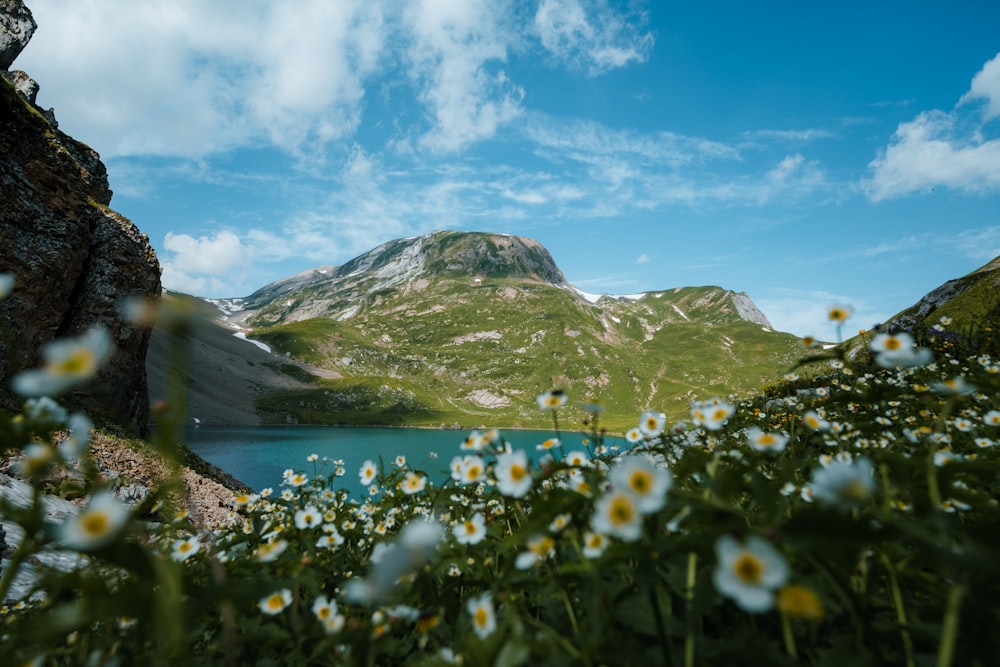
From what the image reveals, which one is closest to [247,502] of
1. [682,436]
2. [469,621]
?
[469,621]

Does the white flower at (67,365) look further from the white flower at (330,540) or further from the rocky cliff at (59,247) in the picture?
the rocky cliff at (59,247)

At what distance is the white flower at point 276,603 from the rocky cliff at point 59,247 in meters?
22.3

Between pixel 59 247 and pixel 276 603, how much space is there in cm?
3150

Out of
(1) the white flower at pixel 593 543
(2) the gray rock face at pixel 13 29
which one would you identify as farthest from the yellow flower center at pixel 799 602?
(2) the gray rock face at pixel 13 29

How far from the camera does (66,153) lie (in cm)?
2519

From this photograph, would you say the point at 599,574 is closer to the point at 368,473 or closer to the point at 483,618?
the point at 483,618

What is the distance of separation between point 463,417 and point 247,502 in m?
184

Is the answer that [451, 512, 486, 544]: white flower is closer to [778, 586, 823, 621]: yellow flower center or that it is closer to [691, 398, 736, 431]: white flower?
[691, 398, 736, 431]: white flower

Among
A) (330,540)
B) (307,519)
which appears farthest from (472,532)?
(307,519)

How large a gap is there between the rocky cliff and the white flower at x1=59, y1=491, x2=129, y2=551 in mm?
23085

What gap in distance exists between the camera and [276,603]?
113 inches

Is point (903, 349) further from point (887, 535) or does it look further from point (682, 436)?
point (682, 436)

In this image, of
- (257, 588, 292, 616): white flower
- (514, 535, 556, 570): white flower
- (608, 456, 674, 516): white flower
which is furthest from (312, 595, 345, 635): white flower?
(608, 456, 674, 516): white flower

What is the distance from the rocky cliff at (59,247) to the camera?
73.8 ft
